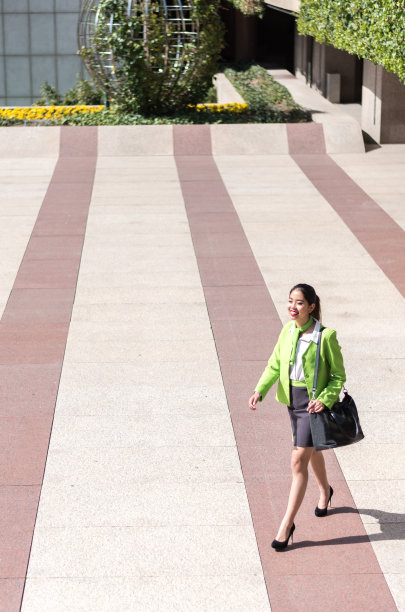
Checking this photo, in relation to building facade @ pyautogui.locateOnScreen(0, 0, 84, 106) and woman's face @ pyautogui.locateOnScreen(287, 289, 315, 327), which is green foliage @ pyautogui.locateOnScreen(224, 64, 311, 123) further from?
woman's face @ pyautogui.locateOnScreen(287, 289, 315, 327)

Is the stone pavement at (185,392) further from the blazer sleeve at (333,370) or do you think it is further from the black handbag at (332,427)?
the blazer sleeve at (333,370)

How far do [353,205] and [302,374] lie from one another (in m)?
9.77

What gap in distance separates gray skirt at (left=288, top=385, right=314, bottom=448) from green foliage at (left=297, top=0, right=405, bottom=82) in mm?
8463

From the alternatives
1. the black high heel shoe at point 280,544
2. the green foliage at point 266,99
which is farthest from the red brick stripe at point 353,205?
the black high heel shoe at point 280,544

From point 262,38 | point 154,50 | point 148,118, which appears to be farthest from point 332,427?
point 262,38

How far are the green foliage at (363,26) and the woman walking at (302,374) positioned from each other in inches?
329

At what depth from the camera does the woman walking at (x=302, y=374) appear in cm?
555

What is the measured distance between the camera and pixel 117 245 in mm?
13000

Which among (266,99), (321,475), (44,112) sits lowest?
(321,475)

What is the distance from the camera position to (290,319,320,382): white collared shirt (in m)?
5.62

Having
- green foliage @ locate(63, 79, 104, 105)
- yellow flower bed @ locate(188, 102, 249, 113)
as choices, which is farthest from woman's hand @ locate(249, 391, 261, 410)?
green foliage @ locate(63, 79, 104, 105)

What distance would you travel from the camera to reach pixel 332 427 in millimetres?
5543

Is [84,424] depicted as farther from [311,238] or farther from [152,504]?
[311,238]

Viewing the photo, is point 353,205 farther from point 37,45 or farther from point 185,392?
point 37,45
